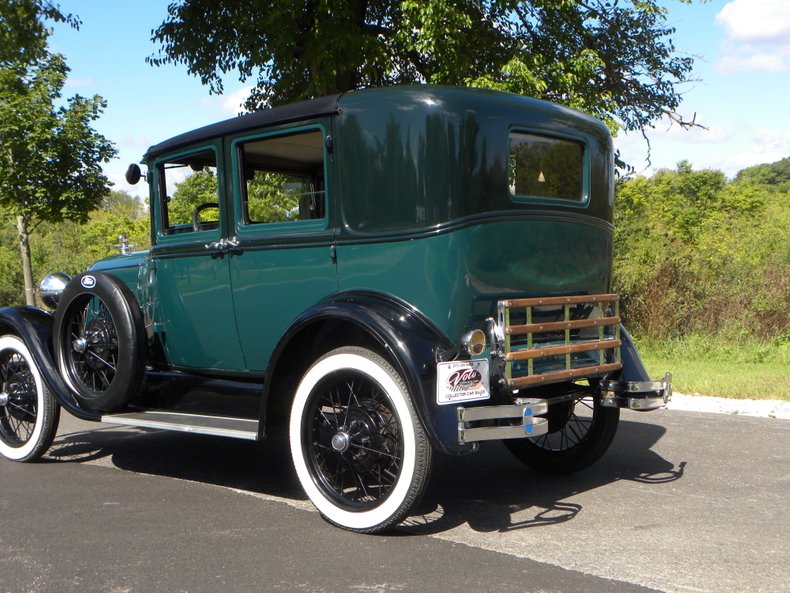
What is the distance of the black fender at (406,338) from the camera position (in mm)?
3818

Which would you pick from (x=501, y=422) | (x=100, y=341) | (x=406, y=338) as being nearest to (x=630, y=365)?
(x=501, y=422)

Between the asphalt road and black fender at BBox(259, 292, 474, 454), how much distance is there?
1.89 feet

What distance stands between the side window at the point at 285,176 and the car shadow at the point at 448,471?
4.34ft

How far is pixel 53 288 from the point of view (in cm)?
632

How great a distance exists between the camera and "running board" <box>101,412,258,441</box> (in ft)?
14.8

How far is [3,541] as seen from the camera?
158 inches

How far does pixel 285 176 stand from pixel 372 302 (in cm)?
158

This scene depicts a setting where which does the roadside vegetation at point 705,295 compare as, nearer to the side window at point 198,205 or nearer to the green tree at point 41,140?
the side window at point 198,205

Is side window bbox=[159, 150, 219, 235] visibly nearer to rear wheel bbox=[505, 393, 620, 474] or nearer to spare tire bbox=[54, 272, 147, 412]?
spare tire bbox=[54, 272, 147, 412]

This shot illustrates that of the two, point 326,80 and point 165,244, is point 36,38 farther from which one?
point 165,244

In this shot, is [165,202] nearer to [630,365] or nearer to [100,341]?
[100,341]

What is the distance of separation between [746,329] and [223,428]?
30.6 ft

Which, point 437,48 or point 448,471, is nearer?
point 448,471

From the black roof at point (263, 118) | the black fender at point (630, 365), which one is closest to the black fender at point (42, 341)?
the black roof at point (263, 118)
